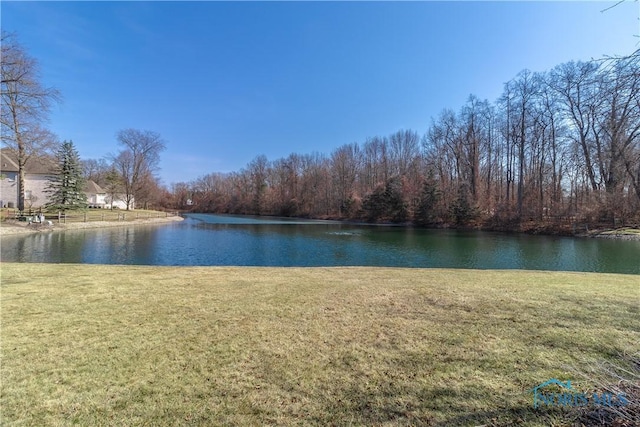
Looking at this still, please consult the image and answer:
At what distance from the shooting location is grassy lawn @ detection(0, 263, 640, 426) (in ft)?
8.30

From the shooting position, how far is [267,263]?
14.3 m

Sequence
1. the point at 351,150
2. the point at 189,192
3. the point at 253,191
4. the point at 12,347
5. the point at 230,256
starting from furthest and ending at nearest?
the point at 189,192 → the point at 253,191 → the point at 351,150 → the point at 230,256 → the point at 12,347

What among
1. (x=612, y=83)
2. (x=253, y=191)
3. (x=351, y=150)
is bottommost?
(x=612, y=83)

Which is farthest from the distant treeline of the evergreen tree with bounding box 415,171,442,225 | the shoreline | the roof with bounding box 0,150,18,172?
the roof with bounding box 0,150,18,172

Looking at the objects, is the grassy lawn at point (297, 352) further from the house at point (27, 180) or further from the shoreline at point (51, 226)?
the house at point (27, 180)

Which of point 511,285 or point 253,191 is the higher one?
point 253,191

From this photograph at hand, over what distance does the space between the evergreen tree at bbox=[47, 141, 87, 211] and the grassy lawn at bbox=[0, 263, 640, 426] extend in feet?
112

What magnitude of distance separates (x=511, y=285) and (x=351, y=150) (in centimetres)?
6478

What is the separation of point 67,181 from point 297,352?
41.3 metres

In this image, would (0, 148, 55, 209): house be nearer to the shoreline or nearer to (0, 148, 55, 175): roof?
(0, 148, 55, 175): roof

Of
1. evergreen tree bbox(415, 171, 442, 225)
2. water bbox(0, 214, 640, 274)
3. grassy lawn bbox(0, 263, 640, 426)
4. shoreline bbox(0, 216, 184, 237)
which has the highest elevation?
evergreen tree bbox(415, 171, 442, 225)

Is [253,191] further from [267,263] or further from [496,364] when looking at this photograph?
[496,364]

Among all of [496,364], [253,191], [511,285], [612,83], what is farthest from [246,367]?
[253,191]

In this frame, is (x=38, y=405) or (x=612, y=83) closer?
(x=38, y=405)
